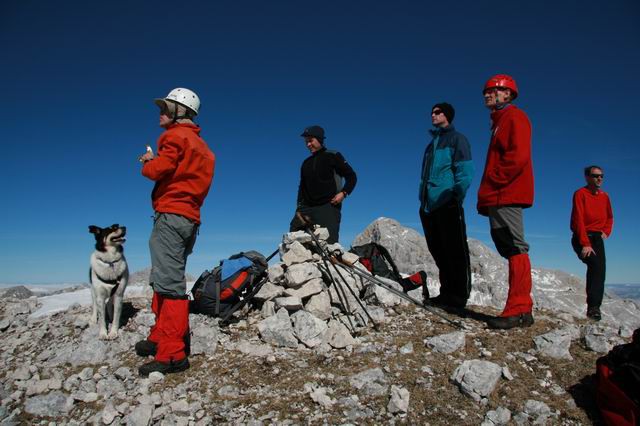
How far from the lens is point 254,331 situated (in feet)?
20.4

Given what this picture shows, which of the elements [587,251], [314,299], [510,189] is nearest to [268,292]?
[314,299]

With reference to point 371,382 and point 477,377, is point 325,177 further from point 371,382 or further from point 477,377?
point 477,377

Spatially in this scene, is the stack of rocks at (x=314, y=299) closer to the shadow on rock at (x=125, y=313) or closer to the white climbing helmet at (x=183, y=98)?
the shadow on rock at (x=125, y=313)

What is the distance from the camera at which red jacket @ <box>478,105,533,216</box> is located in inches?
218

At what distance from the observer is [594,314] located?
751 cm

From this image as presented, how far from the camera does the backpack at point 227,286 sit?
6902 millimetres

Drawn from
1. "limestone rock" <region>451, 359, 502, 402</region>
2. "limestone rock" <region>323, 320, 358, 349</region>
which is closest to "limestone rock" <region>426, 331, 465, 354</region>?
"limestone rock" <region>451, 359, 502, 402</region>

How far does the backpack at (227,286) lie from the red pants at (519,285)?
4.45 metres

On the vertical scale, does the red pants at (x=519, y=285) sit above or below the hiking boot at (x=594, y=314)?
above

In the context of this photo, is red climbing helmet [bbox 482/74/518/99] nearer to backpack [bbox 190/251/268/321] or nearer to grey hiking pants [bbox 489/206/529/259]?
grey hiking pants [bbox 489/206/529/259]

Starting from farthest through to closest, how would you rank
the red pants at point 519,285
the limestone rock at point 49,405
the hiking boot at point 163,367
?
1. the red pants at point 519,285
2. the hiking boot at point 163,367
3. the limestone rock at point 49,405

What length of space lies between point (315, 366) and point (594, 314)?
6.29 metres

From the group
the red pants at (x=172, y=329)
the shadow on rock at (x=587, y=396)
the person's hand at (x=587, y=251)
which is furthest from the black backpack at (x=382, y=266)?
the red pants at (x=172, y=329)

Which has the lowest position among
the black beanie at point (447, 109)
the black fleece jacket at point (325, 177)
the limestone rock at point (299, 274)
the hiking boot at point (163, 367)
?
the hiking boot at point (163, 367)
